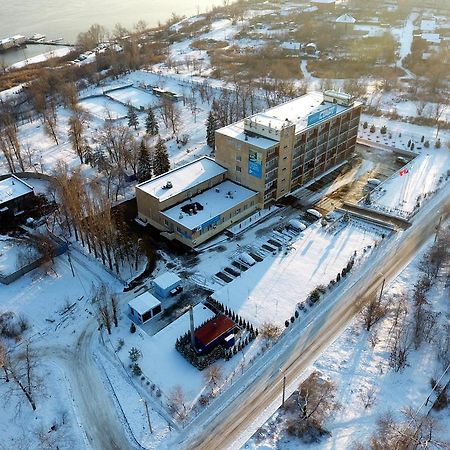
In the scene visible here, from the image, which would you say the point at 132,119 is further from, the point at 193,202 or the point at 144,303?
the point at 144,303

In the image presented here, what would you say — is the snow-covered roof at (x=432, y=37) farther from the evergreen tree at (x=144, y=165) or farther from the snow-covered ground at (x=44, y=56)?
the snow-covered ground at (x=44, y=56)

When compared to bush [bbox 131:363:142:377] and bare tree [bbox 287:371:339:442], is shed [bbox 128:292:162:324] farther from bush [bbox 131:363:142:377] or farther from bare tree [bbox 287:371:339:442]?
bare tree [bbox 287:371:339:442]

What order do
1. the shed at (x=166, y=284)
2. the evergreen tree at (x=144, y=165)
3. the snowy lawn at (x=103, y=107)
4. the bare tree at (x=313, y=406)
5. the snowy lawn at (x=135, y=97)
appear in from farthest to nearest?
the snowy lawn at (x=135, y=97), the snowy lawn at (x=103, y=107), the evergreen tree at (x=144, y=165), the shed at (x=166, y=284), the bare tree at (x=313, y=406)

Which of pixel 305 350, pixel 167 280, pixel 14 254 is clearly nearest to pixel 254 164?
pixel 167 280

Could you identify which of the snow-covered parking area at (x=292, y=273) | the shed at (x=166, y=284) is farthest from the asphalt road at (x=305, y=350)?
the shed at (x=166, y=284)

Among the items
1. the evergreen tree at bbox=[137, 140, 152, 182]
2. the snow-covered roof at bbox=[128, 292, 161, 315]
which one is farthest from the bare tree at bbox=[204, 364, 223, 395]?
the evergreen tree at bbox=[137, 140, 152, 182]

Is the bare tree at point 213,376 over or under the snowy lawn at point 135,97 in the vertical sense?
under

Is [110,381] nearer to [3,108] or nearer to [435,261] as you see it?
[435,261]
